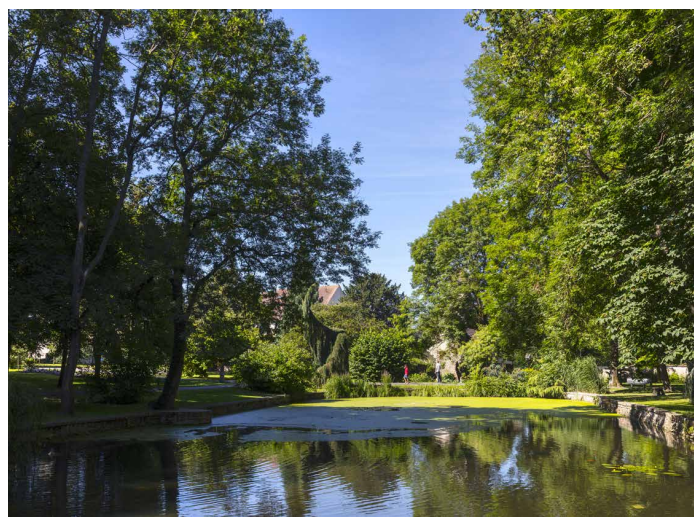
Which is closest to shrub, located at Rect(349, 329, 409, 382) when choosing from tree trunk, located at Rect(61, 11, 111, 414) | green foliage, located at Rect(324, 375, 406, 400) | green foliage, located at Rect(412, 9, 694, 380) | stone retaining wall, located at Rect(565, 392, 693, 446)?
green foliage, located at Rect(324, 375, 406, 400)

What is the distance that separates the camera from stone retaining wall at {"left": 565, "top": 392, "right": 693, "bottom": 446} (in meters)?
12.8

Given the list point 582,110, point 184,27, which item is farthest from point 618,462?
point 184,27

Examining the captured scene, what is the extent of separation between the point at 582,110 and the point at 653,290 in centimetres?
523

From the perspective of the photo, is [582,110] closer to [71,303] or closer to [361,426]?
[361,426]

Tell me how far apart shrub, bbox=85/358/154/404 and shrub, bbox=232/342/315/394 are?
7339mm

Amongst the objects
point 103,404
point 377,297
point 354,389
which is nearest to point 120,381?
point 103,404

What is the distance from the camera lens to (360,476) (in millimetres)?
8812

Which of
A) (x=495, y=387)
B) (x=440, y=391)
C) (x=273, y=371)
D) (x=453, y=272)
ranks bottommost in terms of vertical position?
(x=440, y=391)

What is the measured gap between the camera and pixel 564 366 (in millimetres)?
28500

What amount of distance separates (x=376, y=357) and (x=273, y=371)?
535 inches

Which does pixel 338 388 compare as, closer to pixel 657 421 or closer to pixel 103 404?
pixel 103 404

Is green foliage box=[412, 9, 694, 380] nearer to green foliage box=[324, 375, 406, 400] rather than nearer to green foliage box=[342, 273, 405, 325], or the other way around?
green foliage box=[324, 375, 406, 400]

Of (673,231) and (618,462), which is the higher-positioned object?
(673,231)
